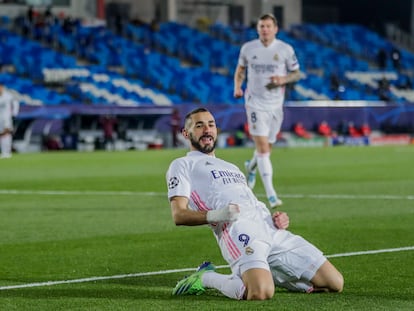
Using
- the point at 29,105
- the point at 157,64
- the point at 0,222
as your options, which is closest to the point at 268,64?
the point at 0,222

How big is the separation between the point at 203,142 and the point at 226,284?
43.0 inches

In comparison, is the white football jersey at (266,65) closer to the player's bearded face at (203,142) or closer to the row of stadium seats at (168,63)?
the player's bearded face at (203,142)

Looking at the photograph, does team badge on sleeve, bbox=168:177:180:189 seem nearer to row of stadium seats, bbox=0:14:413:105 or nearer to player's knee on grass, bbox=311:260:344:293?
player's knee on grass, bbox=311:260:344:293

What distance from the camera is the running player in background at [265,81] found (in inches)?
640

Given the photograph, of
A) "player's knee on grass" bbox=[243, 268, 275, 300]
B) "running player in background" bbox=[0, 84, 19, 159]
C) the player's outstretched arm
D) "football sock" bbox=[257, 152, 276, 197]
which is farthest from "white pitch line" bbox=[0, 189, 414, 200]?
"running player in background" bbox=[0, 84, 19, 159]

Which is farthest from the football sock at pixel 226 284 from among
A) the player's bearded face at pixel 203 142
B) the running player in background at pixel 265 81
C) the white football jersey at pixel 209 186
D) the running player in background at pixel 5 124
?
the running player in background at pixel 5 124

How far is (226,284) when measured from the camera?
7.87 metres

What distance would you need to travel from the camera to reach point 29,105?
39.2 m

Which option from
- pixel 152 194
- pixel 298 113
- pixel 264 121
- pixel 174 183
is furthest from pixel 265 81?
pixel 298 113

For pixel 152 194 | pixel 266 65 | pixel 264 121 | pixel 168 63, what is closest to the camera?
pixel 264 121

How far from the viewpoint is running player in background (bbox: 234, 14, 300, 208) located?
53.3ft

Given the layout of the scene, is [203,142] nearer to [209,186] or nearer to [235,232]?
[209,186]

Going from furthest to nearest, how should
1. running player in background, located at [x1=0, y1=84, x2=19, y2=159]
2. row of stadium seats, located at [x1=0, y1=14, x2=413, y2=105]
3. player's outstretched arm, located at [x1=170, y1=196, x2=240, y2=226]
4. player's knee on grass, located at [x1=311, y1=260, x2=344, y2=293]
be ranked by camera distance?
row of stadium seats, located at [x1=0, y1=14, x2=413, y2=105] → running player in background, located at [x1=0, y1=84, x2=19, y2=159] → player's knee on grass, located at [x1=311, y1=260, x2=344, y2=293] → player's outstretched arm, located at [x1=170, y1=196, x2=240, y2=226]

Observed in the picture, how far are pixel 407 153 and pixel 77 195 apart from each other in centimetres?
1824
